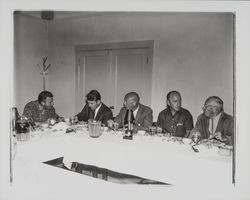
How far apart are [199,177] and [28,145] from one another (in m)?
1.37

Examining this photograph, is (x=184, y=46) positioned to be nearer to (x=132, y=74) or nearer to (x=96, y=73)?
(x=132, y=74)

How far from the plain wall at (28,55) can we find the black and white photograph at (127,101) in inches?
0.7

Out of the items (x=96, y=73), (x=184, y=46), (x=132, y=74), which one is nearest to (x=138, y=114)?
(x=132, y=74)

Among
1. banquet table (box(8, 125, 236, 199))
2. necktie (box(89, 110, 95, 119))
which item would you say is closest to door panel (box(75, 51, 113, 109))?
necktie (box(89, 110, 95, 119))

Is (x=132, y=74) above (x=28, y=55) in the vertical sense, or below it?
below

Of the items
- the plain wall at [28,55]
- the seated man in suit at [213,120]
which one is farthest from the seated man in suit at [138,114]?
the plain wall at [28,55]

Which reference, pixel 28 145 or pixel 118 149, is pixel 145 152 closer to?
pixel 118 149

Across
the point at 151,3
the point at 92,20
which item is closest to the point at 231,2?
the point at 151,3

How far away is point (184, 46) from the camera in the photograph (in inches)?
146

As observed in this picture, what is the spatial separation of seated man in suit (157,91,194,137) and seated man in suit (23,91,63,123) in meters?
1.43

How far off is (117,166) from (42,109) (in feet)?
6.11

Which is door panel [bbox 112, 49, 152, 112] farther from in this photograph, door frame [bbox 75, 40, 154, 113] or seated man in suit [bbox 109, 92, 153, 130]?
seated man in suit [bbox 109, 92, 153, 130]

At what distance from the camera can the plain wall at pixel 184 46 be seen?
11.5 feet

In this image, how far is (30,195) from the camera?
4.40 feet
